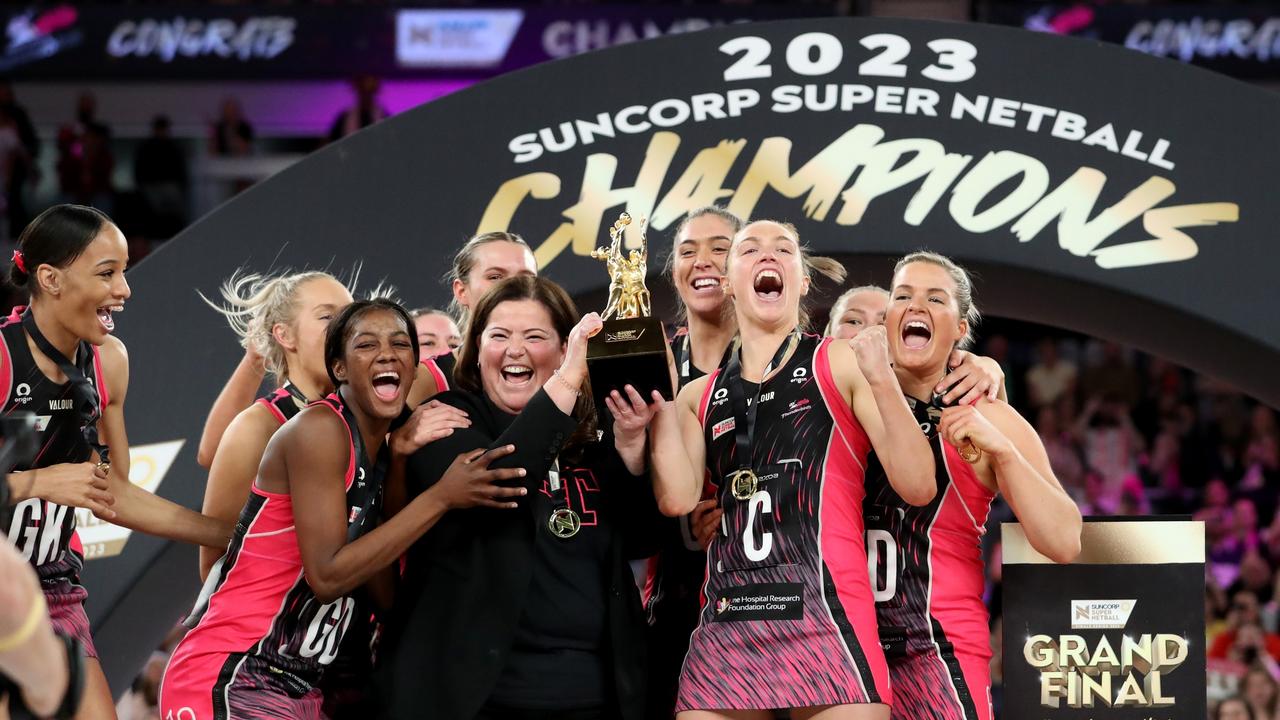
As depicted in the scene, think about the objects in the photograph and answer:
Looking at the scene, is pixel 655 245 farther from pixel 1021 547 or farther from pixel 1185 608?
pixel 1185 608

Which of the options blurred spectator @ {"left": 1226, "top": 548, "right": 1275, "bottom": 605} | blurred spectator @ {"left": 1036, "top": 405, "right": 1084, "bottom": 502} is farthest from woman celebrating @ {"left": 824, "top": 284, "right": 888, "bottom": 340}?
blurred spectator @ {"left": 1036, "top": 405, "right": 1084, "bottom": 502}

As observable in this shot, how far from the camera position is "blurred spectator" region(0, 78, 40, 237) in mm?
14539

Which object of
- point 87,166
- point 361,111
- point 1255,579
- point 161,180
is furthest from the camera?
point 161,180

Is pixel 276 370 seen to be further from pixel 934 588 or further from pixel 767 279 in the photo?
pixel 934 588

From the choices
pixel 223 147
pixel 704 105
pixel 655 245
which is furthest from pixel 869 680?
pixel 223 147

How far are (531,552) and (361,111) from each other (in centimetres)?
1092

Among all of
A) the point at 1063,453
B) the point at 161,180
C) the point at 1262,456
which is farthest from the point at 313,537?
the point at 161,180

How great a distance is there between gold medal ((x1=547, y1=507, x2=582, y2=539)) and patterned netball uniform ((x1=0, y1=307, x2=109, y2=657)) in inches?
54.7

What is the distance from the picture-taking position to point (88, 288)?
430cm

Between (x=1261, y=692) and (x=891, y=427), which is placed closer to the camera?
(x=891, y=427)

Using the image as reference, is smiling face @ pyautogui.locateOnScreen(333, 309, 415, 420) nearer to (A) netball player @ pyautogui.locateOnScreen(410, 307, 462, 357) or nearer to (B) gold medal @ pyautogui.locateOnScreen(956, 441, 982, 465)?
(A) netball player @ pyautogui.locateOnScreen(410, 307, 462, 357)

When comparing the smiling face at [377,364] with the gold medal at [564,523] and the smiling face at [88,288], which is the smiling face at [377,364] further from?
the smiling face at [88,288]

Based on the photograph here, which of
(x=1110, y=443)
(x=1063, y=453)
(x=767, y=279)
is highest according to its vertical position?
(x=1110, y=443)

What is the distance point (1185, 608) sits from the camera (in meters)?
4.51
